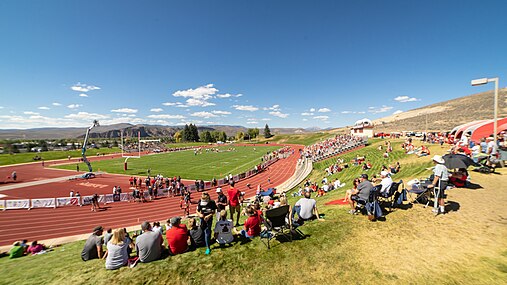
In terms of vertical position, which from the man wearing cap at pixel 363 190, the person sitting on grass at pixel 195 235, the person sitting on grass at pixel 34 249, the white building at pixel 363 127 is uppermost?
the white building at pixel 363 127

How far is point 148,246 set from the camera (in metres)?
5.06

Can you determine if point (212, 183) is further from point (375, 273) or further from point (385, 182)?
point (375, 273)

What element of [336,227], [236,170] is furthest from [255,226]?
[236,170]

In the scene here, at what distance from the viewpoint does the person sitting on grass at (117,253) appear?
4953 mm

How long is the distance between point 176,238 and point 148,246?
2.17ft

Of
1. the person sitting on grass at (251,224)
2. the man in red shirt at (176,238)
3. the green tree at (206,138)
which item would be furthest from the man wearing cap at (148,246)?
the green tree at (206,138)

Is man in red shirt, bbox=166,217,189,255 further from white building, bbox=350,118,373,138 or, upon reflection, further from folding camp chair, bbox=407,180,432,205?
white building, bbox=350,118,373,138

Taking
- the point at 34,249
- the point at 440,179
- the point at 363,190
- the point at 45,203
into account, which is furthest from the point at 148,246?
the point at 45,203

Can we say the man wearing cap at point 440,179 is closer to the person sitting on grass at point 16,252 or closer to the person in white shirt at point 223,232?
the person in white shirt at point 223,232

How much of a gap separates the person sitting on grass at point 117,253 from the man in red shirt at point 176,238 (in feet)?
3.45

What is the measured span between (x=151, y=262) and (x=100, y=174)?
35977 millimetres

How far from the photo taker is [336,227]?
6.41 meters

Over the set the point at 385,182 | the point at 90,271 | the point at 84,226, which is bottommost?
the point at 84,226

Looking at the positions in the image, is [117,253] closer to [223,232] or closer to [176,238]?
[176,238]
